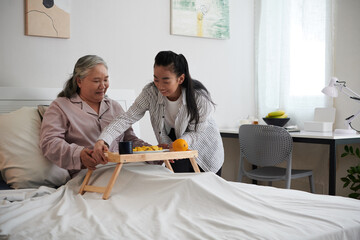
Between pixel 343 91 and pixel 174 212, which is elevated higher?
pixel 343 91

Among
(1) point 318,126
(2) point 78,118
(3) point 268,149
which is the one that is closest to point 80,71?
(2) point 78,118

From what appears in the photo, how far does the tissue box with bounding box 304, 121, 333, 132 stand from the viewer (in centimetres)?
339

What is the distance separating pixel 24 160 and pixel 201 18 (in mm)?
2050

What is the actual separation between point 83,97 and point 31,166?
491 millimetres

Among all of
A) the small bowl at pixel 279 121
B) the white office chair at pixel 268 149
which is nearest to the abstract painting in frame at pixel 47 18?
the white office chair at pixel 268 149

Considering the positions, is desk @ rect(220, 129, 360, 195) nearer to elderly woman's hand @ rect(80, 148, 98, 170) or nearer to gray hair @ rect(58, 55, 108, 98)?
gray hair @ rect(58, 55, 108, 98)

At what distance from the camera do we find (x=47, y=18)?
9.50ft

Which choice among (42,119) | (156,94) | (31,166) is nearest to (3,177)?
(31,166)

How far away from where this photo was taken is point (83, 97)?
2.47 meters

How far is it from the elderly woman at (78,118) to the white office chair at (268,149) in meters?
0.98

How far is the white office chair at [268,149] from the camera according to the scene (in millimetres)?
3014

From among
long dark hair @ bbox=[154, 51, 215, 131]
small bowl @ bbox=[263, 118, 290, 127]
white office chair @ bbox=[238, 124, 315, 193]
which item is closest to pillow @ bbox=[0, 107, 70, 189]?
long dark hair @ bbox=[154, 51, 215, 131]

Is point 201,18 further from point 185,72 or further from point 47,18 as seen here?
point 185,72

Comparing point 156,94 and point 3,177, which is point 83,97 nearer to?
point 156,94
